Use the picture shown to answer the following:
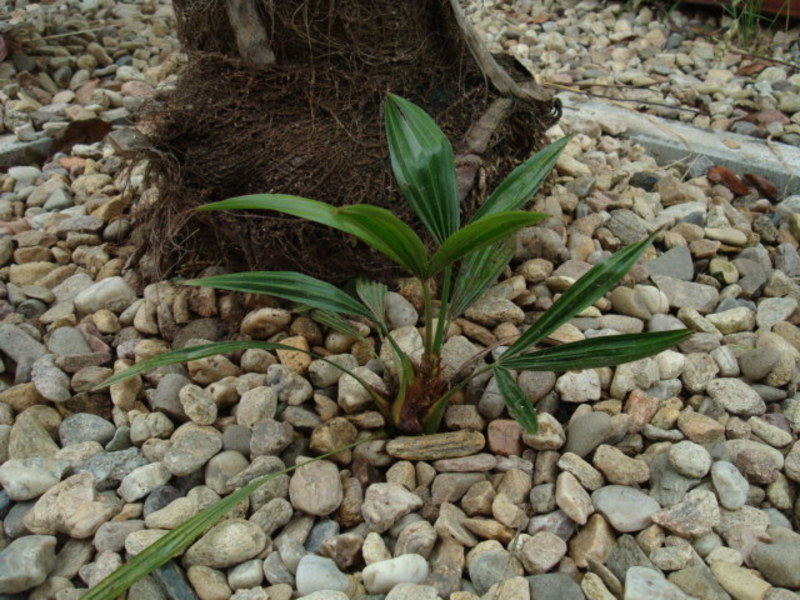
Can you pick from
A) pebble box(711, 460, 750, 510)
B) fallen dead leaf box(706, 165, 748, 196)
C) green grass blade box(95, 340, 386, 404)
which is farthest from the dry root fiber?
fallen dead leaf box(706, 165, 748, 196)

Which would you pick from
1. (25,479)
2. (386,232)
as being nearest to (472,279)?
(386,232)

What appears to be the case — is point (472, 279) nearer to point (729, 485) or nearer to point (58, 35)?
point (729, 485)

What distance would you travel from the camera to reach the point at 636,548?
1.22 m

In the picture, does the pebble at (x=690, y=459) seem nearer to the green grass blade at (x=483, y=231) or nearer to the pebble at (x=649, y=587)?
the pebble at (x=649, y=587)

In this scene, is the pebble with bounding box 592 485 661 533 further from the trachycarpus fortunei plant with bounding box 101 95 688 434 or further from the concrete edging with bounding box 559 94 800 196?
the concrete edging with bounding box 559 94 800 196

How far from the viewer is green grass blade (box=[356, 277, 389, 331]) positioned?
59.1 inches

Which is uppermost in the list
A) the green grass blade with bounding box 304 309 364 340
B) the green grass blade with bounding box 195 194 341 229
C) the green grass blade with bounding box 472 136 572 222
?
the green grass blade with bounding box 195 194 341 229

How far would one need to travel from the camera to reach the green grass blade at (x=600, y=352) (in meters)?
1.17

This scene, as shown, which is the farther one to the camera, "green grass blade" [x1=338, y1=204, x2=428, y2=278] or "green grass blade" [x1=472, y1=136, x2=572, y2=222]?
"green grass blade" [x1=472, y1=136, x2=572, y2=222]

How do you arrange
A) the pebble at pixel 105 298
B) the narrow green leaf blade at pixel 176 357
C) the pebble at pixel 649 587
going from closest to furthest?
the pebble at pixel 649 587, the narrow green leaf blade at pixel 176 357, the pebble at pixel 105 298

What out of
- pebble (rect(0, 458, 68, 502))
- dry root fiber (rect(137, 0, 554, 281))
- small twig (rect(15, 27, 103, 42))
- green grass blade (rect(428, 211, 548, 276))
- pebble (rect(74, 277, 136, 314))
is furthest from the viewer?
small twig (rect(15, 27, 103, 42))

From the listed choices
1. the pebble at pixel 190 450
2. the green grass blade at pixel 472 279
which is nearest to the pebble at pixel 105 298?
the pebble at pixel 190 450

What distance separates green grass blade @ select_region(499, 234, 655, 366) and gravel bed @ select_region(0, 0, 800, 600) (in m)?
0.20

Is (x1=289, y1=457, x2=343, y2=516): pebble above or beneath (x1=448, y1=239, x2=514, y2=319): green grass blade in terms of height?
beneath
